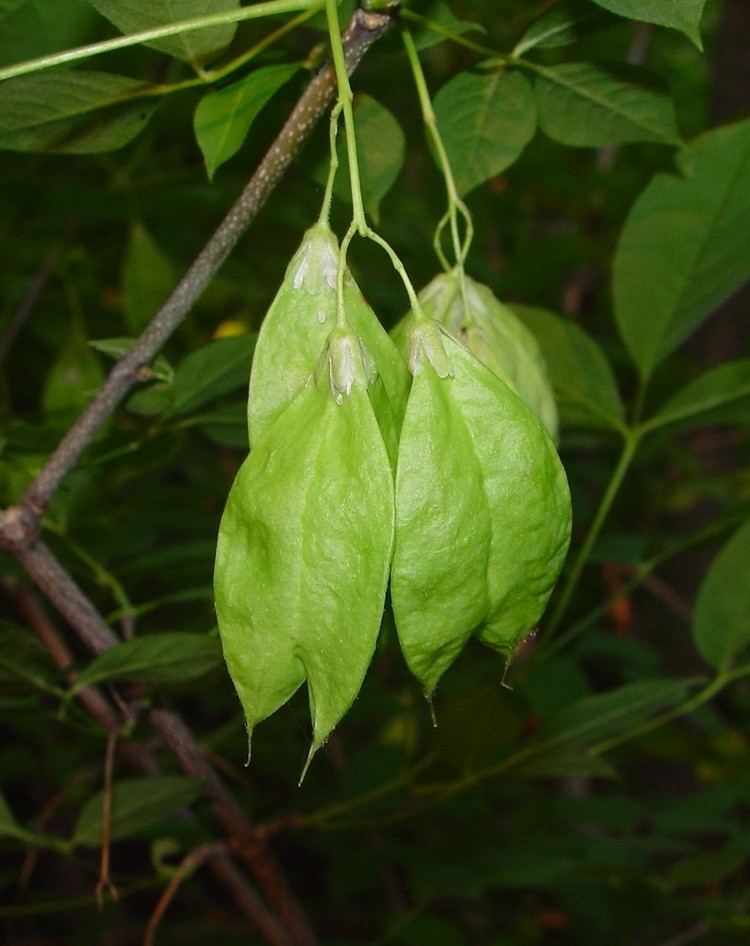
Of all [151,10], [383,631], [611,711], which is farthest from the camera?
[611,711]

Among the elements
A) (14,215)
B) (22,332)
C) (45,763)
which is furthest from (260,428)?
(45,763)

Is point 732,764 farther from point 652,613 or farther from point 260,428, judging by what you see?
point 260,428

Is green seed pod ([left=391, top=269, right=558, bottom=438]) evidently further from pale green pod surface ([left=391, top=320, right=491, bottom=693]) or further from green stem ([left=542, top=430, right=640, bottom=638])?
green stem ([left=542, top=430, right=640, bottom=638])

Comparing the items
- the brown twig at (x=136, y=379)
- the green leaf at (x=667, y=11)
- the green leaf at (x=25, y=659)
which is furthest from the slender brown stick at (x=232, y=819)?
the green leaf at (x=667, y=11)

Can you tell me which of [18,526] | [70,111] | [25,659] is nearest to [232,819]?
[25,659]

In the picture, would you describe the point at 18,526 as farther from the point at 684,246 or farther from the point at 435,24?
the point at 684,246

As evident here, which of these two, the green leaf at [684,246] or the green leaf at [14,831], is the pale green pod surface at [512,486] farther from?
the green leaf at [14,831]
